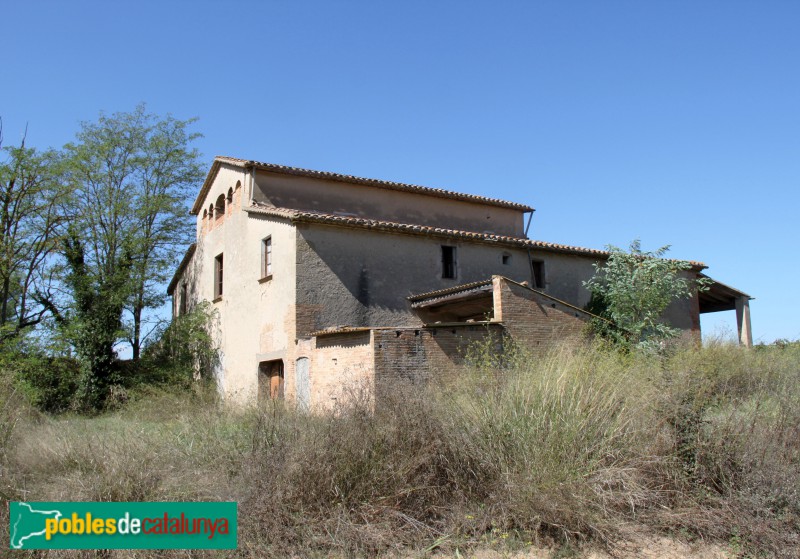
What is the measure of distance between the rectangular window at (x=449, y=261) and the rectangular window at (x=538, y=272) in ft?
9.52

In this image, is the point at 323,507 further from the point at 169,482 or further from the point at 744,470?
the point at 744,470

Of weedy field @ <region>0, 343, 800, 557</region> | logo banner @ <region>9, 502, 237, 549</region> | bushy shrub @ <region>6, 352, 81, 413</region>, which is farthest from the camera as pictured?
bushy shrub @ <region>6, 352, 81, 413</region>

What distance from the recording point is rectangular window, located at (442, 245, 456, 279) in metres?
17.6

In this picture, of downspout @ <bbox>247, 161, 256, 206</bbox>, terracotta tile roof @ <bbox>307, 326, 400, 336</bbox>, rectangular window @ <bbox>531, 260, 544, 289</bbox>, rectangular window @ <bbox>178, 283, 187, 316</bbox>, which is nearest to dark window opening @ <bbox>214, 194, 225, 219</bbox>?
downspout @ <bbox>247, 161, 256, 206</bbox>

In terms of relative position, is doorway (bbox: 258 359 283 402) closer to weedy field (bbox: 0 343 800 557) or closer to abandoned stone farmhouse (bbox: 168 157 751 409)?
abandoned stone farmhouse (bbox: 168 157 751 409)

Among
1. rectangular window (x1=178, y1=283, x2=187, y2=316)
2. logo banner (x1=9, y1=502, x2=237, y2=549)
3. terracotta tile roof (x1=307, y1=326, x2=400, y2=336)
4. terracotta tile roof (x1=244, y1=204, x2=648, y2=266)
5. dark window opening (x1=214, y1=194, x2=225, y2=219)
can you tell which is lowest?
logo banner (x1=9, y1=502, x2=237, y2=549)

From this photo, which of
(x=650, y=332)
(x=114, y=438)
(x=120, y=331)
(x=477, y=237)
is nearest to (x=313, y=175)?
(x=477, y=237)

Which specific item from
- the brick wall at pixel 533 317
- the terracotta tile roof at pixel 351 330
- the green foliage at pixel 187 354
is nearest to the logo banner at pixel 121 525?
the terracotta tile roof at pixel 351 330

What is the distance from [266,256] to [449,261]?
5266 mm

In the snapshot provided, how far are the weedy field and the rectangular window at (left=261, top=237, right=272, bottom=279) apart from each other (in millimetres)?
8958

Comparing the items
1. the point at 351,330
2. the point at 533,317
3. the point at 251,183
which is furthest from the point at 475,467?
the point at 251,183

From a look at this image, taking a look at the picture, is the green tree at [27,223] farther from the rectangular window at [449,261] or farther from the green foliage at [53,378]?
the rectangular window at [449,261]

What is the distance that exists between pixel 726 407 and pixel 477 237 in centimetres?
1065

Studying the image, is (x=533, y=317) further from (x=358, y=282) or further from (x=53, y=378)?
(x=53, y=378)
